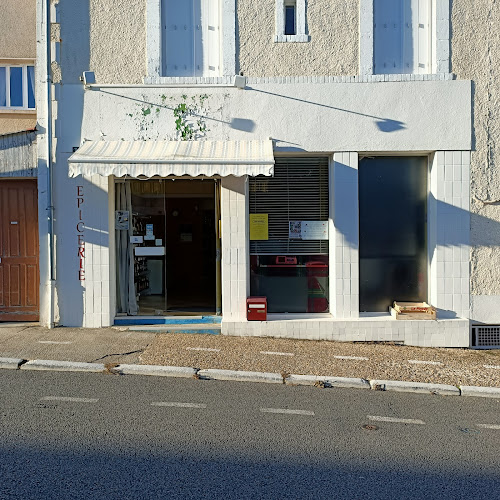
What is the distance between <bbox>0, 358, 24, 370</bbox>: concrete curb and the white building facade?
6.72ft

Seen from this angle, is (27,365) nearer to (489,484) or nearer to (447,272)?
(489,484)

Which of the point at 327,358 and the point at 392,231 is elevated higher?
the point at 392,231

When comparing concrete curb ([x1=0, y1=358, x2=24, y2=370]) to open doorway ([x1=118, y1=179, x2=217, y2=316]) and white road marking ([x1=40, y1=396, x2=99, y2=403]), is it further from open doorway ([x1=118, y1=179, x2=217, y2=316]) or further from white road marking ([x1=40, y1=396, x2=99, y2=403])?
open doorway ([x1=118, y1=179, x2=217, y2=316])

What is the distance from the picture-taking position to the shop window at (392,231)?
10141 millimetres

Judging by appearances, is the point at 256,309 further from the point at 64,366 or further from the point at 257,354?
the point at 64,366

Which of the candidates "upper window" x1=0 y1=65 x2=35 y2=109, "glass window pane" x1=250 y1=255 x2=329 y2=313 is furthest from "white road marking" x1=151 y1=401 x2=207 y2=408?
"upper window" x1=0 y1=65 x2=35 y2=109

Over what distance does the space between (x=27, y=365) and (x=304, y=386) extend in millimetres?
3576

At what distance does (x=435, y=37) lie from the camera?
32.0 feet

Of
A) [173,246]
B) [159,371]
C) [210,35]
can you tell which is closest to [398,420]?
[159,371]

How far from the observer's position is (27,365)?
25.6ft

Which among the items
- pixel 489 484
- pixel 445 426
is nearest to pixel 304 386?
pixel 445 426

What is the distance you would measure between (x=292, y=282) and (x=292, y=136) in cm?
246

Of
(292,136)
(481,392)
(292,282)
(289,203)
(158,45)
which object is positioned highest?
(158,45)

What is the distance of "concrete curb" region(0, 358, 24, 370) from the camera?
7.78 meters
